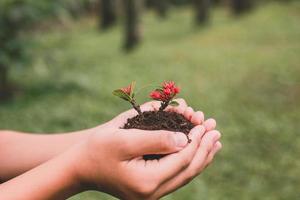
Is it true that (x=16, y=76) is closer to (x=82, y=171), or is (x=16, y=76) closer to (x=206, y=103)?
(x=206, y=103)

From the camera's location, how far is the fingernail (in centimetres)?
183

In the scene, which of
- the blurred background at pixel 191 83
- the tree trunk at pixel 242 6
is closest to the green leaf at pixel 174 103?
the blurred background at pixel 191 83

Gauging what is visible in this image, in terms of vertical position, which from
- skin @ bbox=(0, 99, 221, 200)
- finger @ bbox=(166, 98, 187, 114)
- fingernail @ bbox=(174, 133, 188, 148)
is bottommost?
skin @ bbox=(0, 99, 221, 200)

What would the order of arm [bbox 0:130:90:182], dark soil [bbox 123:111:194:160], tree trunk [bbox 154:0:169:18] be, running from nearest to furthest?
dark soil [bbox 123:111:194:160] → arm [bbox 0:130:90:182] → tree trunk [bbox 154:0:169:18]

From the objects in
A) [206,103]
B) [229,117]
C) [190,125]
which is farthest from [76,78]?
[190,125]

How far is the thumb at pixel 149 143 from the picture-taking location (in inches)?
69.8

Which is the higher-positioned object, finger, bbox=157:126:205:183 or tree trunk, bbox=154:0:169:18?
tree trunk, bbox=154:0:169:18

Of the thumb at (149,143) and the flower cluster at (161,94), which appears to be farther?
the flower cluster at (161,94)

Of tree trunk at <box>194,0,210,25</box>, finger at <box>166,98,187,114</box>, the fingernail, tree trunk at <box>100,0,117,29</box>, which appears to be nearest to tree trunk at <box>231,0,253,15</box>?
tree trunk at <box>194,0,210,25</box>

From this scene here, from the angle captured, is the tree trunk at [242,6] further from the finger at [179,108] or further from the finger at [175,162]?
the finger at [175,162]

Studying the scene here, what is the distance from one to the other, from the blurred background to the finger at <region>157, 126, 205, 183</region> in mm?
2355

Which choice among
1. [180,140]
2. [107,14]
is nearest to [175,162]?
[180,140]

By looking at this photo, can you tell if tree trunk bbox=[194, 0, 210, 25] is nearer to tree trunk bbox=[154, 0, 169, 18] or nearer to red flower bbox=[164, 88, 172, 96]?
tree trunk bbox=[154, 0, 169, 18]

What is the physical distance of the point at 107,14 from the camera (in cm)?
1819
